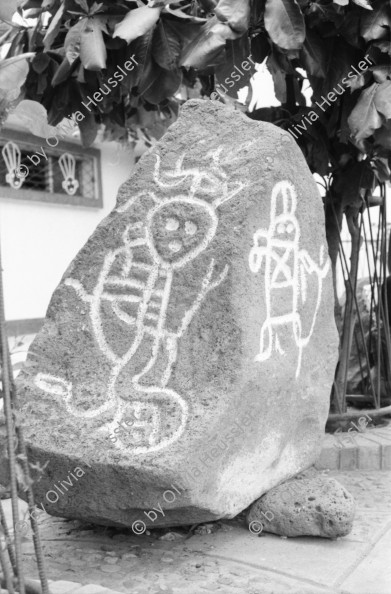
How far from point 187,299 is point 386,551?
1172mm

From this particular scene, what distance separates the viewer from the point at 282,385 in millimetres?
2486

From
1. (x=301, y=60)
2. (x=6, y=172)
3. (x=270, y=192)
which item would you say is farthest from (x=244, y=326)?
(x=6, y=172)

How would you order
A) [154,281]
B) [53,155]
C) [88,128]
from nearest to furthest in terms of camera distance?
[154,281], [88,128], [53,155]

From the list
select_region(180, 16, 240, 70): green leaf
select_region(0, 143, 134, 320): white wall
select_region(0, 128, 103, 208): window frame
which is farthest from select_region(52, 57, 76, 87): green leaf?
select_region(0, 143, 134, 320): white wall

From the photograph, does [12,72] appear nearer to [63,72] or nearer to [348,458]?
[63,72]

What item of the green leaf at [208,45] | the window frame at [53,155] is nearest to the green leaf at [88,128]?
the green leaf at [208,45]

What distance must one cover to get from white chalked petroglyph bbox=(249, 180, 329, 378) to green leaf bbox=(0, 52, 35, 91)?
3.70 feet

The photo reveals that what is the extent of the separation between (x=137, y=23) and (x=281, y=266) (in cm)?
120

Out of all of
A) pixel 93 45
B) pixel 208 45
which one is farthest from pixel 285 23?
pixel 93 45

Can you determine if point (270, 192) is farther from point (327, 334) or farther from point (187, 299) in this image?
point (327, 334)

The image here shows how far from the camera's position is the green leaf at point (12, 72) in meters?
1.50

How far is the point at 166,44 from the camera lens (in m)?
3.00

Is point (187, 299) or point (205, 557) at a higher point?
point (187, 299)

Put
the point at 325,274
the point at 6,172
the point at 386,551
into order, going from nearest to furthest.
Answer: the point at 386,551, the point at 325,274, the point at 6,172
